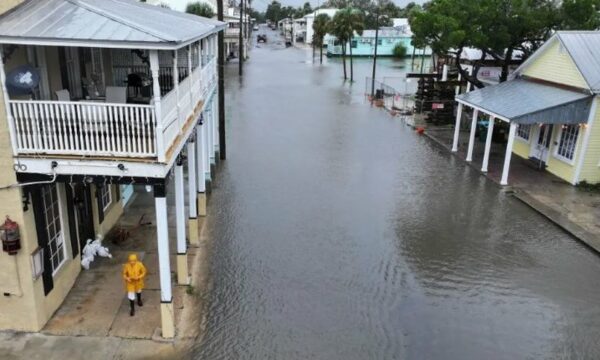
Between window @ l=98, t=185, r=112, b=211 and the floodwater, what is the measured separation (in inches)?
114

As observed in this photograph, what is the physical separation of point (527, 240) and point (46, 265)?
12354 millimetres

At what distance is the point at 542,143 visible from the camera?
2155 centimetres

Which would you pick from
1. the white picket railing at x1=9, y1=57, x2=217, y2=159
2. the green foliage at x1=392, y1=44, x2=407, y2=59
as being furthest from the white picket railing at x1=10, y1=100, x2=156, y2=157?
the green foliage at x1=392, y1=44, x2=407, y2=59

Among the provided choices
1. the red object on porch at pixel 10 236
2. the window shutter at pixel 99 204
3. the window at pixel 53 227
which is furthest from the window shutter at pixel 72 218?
the red object on porch at pixel 10 236

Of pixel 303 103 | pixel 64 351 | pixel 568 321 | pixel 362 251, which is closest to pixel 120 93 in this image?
pixel 64 351

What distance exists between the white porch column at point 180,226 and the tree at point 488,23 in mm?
18549

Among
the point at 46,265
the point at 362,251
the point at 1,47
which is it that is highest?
the point at 1,47

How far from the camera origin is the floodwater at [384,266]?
967 cm

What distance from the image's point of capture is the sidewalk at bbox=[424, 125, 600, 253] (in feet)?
49.7

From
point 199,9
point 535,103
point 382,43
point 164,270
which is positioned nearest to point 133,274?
point 164,270

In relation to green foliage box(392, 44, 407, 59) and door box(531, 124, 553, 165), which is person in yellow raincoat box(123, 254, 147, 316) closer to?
door box(531, 124, 553, 165)

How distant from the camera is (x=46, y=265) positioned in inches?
373

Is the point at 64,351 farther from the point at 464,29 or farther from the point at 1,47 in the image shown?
the point at 464,29

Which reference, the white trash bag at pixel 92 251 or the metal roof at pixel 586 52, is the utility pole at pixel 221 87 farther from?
the metal roof at pixel 586 52
